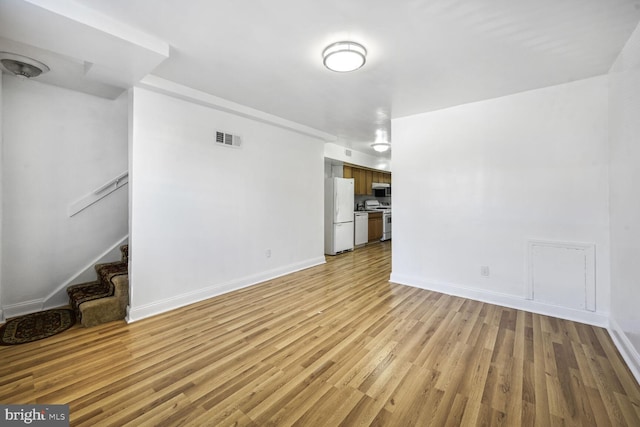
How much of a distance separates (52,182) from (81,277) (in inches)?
47.8

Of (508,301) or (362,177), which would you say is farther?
(362,177)

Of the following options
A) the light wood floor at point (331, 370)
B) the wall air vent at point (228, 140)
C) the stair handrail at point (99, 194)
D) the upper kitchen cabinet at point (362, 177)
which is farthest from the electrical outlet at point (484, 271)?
the stair handrail at point (99, 194)

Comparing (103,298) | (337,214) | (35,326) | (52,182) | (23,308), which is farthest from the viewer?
(337,214)

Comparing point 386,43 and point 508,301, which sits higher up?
point 386,43

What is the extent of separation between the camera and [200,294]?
3.29 meters

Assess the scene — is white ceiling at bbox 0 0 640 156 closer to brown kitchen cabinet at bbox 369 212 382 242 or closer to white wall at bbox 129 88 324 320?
white wall at bbox 129 88 324 320

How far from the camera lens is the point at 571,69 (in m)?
2.51

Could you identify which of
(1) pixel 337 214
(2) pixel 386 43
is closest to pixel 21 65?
(2) pixel 386 43

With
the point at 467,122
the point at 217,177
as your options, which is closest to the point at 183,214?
the point at 217,177

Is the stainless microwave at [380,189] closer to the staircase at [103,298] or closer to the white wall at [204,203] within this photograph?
the white wall at [204,203]

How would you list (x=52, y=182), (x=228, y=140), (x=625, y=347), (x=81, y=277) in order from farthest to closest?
(x=228, y=140) → (x=81, y=277) → (x=52, y=182) → (x=625, y=347)

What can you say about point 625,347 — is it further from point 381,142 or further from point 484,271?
point 381,142

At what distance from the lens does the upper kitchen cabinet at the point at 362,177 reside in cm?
680

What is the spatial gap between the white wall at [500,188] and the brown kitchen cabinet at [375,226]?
3.46 metres
